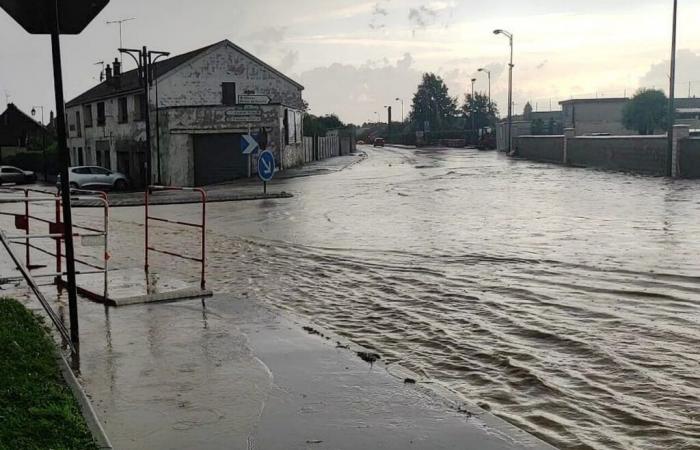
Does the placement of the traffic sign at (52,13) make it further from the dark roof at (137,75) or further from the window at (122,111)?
the window at (122,111)

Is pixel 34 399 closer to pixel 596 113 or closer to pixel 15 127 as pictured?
pixel 15 127

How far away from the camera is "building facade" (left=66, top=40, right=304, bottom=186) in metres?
43.2

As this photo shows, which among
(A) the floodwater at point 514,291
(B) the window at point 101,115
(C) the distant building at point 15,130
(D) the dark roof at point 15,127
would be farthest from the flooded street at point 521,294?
(D) the dark roof at point 15,127

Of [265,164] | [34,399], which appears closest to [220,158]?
[265,164]

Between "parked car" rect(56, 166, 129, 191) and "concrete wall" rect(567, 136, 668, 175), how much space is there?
89.7 ft

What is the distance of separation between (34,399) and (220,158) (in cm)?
3904

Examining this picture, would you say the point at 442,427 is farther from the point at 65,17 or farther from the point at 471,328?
the point at 65,17

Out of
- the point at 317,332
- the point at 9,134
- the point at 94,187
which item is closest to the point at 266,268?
the point at 317,332

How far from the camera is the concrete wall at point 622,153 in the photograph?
35531mm

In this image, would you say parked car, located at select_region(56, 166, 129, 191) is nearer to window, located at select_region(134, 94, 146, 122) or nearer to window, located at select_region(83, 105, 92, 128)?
window, located at select_region(134, 94, 146, 122)

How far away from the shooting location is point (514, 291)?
9789 mm

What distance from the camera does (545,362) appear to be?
662cm

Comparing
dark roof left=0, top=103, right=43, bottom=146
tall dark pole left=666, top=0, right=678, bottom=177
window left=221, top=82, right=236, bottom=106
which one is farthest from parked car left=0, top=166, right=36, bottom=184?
tall dark pole left=666, top=0, right=678, bottom=177

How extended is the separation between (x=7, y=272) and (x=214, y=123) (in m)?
32.7
